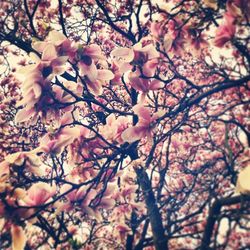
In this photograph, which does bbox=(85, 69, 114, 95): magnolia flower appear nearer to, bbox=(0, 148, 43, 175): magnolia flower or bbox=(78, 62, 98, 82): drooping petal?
bbox=(78, 62, 98, 82): drooping petal

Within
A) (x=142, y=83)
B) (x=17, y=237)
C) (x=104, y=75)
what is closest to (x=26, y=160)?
(x=17, y=237)

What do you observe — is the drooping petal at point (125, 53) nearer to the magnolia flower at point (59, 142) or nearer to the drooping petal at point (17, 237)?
the magnolia flower at point (59, 142)

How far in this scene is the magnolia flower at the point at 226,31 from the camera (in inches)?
67.9

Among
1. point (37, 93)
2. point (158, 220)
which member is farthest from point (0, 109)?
point (37, 93)

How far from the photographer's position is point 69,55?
1.71m

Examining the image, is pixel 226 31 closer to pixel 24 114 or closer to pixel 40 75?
pixel 40 75

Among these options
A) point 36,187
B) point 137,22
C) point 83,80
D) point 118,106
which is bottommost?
point 36,187

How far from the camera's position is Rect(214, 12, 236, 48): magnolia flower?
1725mm

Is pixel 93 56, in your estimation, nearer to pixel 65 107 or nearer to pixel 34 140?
pixel 65 107

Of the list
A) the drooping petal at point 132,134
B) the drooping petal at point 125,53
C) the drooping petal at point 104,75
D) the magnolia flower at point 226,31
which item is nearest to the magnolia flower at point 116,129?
the drooping petal at point 132,134

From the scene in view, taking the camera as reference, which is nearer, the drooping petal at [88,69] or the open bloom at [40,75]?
the open bloom at [40,75]

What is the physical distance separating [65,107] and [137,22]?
3769mm

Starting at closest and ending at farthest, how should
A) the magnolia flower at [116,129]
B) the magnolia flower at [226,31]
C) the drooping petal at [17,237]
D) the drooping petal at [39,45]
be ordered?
the drooping petal at [17,237]
the drooping petal at [39,45]
the magnolia flower at [226,31]
the magnolia flower at [116,129]

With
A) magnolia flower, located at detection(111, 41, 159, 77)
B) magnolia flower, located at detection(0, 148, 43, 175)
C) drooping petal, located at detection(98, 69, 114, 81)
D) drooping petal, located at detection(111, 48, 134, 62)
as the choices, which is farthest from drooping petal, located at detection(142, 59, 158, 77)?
magnolia flower, located at detection(0, 148, 43, 175)
